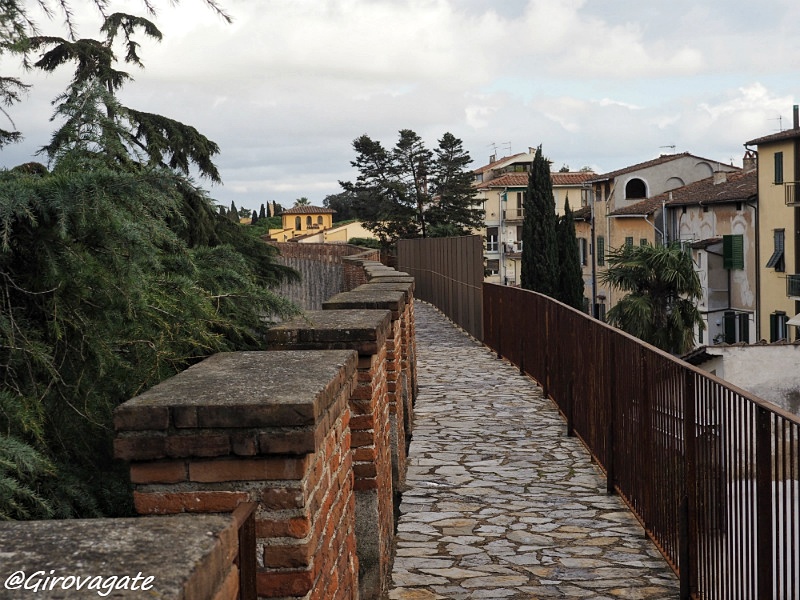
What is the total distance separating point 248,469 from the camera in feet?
9.39

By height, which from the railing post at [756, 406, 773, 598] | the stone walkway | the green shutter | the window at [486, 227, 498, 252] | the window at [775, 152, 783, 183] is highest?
the window at [775, 152, 783, 183]

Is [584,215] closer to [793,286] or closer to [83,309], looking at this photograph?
[793,286]

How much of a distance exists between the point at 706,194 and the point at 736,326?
7128 mm

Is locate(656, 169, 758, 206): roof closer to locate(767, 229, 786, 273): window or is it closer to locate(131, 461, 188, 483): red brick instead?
locate(767, 229, 786, 273): window

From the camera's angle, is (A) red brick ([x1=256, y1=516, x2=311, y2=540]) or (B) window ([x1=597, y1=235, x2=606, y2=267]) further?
(B) window ([x1=597, y1=235, x2=606, y2=267])

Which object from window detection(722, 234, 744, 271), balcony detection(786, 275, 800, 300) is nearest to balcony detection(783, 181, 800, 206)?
balcony detection(786, 275, 800, 300)

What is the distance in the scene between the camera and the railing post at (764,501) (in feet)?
13.3

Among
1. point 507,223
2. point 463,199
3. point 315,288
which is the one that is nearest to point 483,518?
point 315,288

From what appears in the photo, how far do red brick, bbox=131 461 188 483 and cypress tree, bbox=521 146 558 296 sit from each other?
35468mm

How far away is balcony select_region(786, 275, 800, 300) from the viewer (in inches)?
1633

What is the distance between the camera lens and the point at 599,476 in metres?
8.57

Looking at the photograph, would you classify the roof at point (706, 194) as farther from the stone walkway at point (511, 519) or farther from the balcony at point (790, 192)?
the stone walkway at point (511, 519)

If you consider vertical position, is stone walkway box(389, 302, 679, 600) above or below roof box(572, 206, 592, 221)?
below

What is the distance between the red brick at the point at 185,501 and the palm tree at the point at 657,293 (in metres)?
30.9
